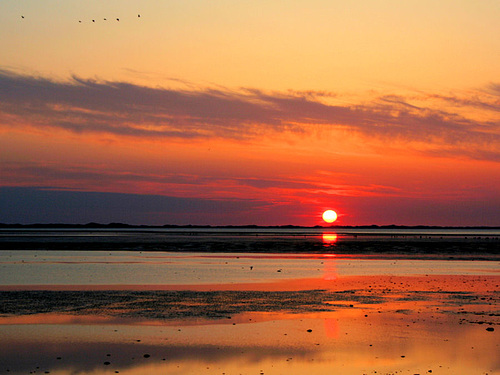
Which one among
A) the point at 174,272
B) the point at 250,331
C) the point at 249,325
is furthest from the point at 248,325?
the point at 174,272

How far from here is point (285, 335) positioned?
66.0 feet

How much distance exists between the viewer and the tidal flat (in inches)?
644

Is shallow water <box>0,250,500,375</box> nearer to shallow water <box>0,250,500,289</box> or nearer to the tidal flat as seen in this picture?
the tidal flat

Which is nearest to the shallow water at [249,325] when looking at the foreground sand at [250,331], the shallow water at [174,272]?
the foreground sand at [250,331]

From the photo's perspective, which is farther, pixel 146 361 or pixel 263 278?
pixel 263 278

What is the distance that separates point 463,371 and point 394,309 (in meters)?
10.0

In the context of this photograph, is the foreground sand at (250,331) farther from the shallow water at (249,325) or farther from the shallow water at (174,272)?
the shallow water at (174,272)

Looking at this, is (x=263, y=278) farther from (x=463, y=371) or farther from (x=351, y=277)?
(x=463, y=371)

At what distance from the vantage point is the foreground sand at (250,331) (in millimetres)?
16250

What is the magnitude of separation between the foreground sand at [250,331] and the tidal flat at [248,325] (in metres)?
0.04

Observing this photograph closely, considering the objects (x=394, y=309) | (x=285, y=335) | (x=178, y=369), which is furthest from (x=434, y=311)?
(x=178, y=369)

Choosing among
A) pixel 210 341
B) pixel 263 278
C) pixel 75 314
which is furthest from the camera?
pixel 263 278

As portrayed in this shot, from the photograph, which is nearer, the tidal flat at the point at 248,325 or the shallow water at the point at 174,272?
the tidal flat at the point at 248,325

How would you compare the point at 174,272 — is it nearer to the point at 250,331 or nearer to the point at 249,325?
the point at 249,325
